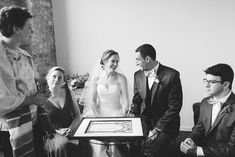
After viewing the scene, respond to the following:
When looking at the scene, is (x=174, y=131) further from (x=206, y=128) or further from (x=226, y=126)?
(x=226, y=126)

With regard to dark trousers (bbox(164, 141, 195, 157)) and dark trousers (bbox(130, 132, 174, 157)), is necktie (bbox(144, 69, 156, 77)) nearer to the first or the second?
dark trousers (bbox(130, 132, 174, 157))

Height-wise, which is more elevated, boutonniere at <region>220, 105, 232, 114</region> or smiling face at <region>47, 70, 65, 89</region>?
smiling face at <region>47, 70, 65, 89</region>

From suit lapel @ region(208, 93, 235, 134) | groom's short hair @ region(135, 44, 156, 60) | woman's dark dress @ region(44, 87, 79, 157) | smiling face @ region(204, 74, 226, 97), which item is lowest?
woman's dark dress @ region(44, 87, 79, 157)

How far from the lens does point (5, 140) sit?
6.28 ft

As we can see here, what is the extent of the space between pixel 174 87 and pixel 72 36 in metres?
2.67

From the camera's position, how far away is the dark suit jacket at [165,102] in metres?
2.83

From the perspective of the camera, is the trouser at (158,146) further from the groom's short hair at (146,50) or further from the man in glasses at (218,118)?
the groom's short hair at (146,50)

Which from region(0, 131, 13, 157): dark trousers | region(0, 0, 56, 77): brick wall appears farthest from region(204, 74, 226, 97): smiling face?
region(0, 0, 56, 77): brick wall

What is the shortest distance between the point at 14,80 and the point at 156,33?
3033 millimetres

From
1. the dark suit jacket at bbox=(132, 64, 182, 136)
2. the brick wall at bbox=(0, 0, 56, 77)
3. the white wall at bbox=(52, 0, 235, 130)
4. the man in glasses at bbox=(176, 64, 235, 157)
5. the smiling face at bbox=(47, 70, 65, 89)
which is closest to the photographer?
the man in glasses at bbox=(176, 64, 235, 157)

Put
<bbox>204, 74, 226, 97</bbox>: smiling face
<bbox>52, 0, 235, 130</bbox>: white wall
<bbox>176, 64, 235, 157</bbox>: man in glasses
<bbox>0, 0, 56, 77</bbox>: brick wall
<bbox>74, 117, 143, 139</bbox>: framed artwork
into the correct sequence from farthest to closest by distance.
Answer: <bbox>52, 0, 235, 130</bbox>: white wall
<bbox>0, 0, 56, 77</bbox>: brick wall
<bbox>204, 74, 226, 97</bbox>: smiling face
<bbox>176, 64, 235, 157</bbox>: man in glasses
<bbox>74, 117, 143, 139</bbox>: framed artwork

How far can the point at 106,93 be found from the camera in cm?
338

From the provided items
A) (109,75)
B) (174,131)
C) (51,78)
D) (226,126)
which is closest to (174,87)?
(174,131)

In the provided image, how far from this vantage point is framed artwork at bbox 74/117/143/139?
6.68 feet
